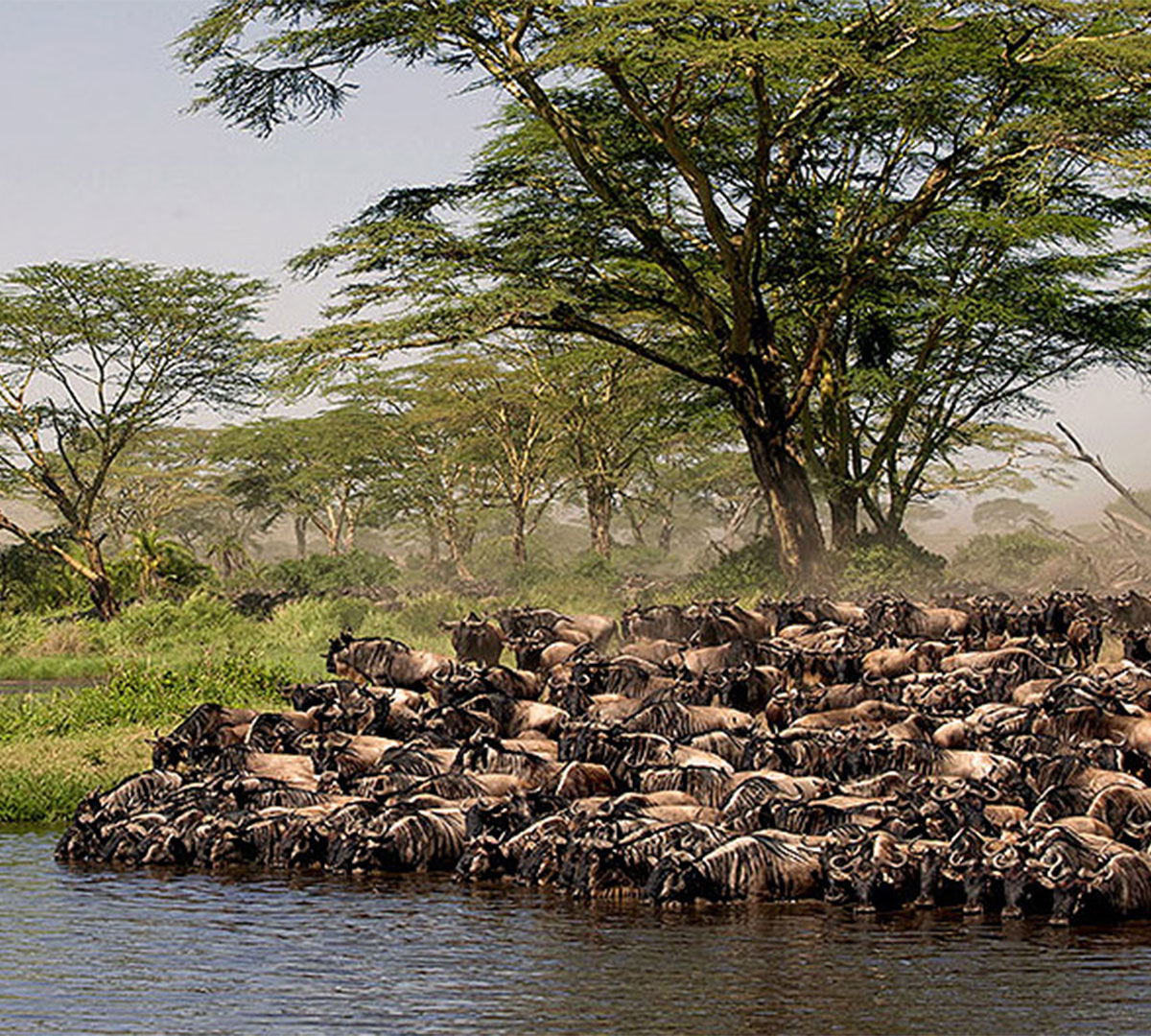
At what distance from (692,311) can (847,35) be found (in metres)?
5.52

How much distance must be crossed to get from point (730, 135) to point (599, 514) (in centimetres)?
2203

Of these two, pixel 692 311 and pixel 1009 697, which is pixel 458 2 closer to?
pixel 692 311

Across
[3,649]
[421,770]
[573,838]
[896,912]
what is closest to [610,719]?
[421,770]

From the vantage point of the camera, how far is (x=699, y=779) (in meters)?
10.5

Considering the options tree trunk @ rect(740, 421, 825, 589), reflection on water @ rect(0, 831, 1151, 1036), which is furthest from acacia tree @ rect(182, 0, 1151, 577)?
reflection on water @ rect(0, 831, 1151, 1036)

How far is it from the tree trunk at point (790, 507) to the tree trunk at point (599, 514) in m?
21.8

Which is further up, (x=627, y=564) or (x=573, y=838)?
(x=627, y=564)

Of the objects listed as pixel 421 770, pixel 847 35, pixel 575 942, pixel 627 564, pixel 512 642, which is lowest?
pixel 575 942

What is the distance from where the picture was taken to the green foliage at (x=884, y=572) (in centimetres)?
2938

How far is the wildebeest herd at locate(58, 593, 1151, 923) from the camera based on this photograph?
8.87 m

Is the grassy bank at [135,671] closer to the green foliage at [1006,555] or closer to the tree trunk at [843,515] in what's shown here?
the tree trunk at [843,515]

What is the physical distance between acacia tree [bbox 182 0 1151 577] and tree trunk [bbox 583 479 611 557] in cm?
2010

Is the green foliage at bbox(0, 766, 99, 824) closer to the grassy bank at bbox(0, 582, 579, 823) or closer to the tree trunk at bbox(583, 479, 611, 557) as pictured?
the grassy bank at bbox(0, 582, 579, 823)

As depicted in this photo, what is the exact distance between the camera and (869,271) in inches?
1120
